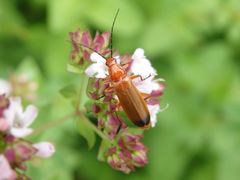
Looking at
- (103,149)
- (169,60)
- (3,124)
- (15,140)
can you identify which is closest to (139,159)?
(103,149)

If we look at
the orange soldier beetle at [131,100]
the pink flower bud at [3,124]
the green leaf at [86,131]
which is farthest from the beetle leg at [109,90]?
the pink flower bud at [3,124]

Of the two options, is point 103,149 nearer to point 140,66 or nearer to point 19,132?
point 140,66

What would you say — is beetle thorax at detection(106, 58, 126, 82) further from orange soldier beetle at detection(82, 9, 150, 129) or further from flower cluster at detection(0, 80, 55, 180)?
flower cluster at detection(0, 80, 55, 180)

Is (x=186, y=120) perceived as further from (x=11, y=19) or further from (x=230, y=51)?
(x=11, y=19)

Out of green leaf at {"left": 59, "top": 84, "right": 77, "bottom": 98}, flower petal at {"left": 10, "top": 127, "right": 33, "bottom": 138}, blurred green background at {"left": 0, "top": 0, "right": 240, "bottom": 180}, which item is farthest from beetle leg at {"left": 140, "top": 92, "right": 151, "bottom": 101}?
blurred green background at {"left": 0, "top": 0, "right": 240, "bottom": 180}

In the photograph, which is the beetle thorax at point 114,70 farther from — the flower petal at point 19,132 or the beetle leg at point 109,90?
the flower petal at point 19,132

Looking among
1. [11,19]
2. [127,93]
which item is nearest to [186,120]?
[11,19]
